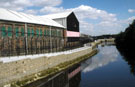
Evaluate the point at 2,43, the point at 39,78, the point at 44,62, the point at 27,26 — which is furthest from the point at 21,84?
the point at 27,26

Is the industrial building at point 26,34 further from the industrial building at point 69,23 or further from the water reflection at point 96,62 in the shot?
the water reflection at point 96,62

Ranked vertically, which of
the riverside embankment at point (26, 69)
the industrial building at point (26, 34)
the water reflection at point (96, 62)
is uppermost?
the industrial building at point (26, 34)

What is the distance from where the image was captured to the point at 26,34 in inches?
610

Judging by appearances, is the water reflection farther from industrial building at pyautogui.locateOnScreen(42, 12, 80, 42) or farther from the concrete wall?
industrial building at pyautogui.locateOnScreen(42, 12, 80, 42)

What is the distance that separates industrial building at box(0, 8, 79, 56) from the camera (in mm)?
12695

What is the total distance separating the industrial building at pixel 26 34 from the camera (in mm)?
12695

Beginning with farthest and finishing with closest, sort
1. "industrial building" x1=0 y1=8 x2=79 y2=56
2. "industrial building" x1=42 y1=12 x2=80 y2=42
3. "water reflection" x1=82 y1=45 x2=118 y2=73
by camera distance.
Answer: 1. "industrial building" x1=42 y1=12 x2=80 y2=42
2. "water reflection" x1=82 y1=45 x2=118 y2=73
3. "industrial building" x1=0 y1=8 x2=79 y2=56

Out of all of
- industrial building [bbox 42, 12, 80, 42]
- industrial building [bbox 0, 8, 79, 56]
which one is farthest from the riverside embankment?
industrial building [bbox 42, 12, 80, 42]

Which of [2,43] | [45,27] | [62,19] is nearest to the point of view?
[2,43]

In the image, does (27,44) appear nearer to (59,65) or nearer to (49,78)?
(59,65)

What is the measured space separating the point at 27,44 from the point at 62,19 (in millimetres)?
12843

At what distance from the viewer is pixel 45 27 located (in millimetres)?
19156

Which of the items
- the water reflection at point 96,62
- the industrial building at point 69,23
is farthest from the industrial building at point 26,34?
the water reflection at point 96,62

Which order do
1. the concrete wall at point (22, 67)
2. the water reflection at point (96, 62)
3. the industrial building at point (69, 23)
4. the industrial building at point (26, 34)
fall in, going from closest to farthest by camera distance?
the concrete wall at point (22, 67) → the industrial building at point (26, 34) → the water reflection at point (96, 62) → the industrial building at point (69, 23)
